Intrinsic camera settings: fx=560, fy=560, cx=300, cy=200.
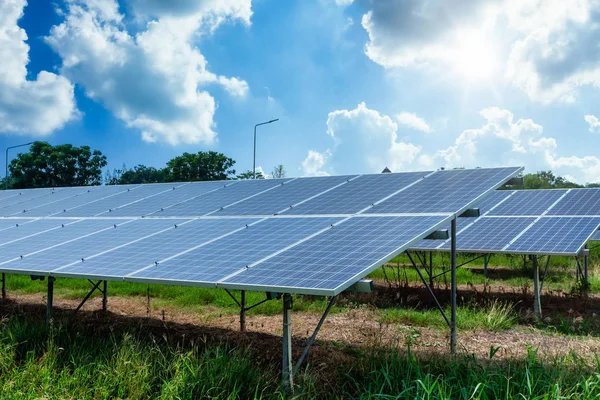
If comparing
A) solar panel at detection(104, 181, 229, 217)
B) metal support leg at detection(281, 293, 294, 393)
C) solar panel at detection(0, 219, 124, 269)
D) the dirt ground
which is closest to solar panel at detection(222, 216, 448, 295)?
metal support leg at detection(281, 293, 294, 393)

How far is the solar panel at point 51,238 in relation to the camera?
12.4 m

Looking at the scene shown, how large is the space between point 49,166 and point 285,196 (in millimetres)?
63978

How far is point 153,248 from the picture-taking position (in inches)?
428

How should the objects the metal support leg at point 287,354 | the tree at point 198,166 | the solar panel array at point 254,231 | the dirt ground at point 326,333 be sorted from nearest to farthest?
the metal support leg at point 287,354, the solar panel array at point 254,231, the dirt ground at point 326,333, the tree at point 198,166

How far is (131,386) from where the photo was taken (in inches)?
303

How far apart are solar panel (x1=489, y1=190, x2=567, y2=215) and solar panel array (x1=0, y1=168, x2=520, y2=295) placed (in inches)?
381

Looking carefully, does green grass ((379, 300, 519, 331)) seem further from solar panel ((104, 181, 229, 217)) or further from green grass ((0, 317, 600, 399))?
solar panel ((104, 181, 229, 217))

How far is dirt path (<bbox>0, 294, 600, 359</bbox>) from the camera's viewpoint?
11.4m

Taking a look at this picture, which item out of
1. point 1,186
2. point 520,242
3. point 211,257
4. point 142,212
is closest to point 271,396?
point 211,257

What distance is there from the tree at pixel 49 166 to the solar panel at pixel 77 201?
175 feet

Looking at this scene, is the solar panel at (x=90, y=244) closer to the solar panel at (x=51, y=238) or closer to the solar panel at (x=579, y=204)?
the solar panel at (x=51, y=238)

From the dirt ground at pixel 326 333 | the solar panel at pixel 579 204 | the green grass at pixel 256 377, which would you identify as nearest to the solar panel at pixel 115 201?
the dirt ground at pixel 326 333

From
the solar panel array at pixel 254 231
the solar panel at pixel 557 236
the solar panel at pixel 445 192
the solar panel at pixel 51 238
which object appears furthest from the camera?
the solar panel at pixel 557 236

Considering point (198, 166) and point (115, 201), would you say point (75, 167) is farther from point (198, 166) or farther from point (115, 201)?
point (115, 201)
